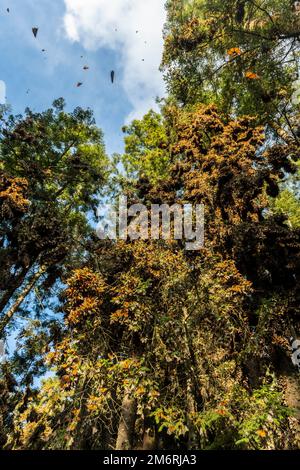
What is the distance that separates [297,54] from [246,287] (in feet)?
33.9

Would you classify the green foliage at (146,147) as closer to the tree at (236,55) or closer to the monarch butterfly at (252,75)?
the tree at (236,55)

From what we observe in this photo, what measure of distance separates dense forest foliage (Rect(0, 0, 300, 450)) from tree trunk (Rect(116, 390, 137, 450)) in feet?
0.15

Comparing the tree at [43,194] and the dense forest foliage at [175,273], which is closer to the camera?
the dense forest foliage at [175,273]

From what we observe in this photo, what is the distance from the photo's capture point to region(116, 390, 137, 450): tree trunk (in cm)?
746

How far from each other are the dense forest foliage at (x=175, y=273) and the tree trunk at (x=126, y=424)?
0.05 meters

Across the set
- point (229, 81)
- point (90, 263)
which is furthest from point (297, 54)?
point (90, 263)

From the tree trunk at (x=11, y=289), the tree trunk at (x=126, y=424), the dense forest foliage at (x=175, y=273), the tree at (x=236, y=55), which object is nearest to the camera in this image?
the dense forest foliage at (x=175, y=273)

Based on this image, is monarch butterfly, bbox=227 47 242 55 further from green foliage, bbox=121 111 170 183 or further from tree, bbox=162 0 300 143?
green foliage, bbox=121 111 170 183

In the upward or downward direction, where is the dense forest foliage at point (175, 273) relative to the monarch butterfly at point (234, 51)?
downward

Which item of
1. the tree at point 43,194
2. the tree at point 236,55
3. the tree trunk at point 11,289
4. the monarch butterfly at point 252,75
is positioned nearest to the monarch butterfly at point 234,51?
the tree at point 236,55

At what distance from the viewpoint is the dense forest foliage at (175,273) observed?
21.4 feet

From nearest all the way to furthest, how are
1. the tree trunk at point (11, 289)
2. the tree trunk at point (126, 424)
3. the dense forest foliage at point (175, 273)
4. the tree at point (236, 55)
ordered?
the dense forest foliage at point (175, 273) < the tree trunk at point (126, 424) < the tree trunk at point (11, 289) < the tree at point (236, 55)

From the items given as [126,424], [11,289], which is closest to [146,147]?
[11,289]


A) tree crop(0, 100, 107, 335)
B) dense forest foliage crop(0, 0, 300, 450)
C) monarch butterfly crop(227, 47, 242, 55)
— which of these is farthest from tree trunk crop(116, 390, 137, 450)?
monarch butterfly crop(227, 47, 242, 55)
